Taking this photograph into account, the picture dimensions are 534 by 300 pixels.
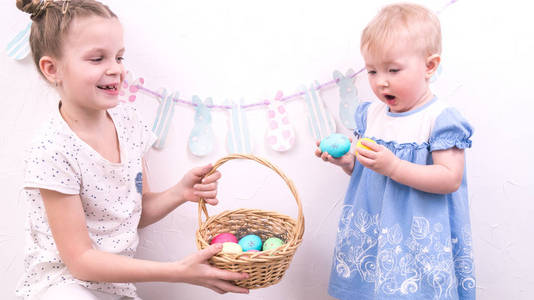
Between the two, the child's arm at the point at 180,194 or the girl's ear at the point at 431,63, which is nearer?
the girl's ear at the point at 431,63

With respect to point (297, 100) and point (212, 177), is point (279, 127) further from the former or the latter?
point (212, 177)

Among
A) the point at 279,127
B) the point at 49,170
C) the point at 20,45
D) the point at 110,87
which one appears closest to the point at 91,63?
the point at 110,87

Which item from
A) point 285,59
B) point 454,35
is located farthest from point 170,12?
point 454,35

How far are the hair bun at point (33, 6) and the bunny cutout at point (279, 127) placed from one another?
23.5 inches

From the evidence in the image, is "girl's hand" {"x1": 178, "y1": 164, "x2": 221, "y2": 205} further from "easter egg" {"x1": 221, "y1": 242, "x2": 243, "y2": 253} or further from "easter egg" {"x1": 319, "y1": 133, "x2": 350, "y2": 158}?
"easter egg" {"x1": 319, "y1": 133, "x2": 350, "y2": 158}

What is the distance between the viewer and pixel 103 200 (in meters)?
1.12

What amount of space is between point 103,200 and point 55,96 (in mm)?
384

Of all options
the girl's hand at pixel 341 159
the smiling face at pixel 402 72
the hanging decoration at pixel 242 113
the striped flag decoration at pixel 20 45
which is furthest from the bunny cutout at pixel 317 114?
the striped flag decoration at pixel 20 45

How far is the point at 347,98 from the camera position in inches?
49.1

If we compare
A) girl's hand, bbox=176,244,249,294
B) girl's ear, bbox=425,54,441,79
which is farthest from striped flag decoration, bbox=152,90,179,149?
girl's ear, bbox=425,54,441,79

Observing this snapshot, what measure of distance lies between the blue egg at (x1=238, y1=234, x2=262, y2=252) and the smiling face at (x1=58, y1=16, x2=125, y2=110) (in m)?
0.46

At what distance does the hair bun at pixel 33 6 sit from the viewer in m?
1.01

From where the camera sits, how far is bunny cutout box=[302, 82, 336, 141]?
1266 millimetres

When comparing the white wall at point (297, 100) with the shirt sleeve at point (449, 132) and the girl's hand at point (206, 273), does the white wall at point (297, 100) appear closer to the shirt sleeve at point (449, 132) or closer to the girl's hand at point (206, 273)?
the shirt sleeve at point (449, 132)
